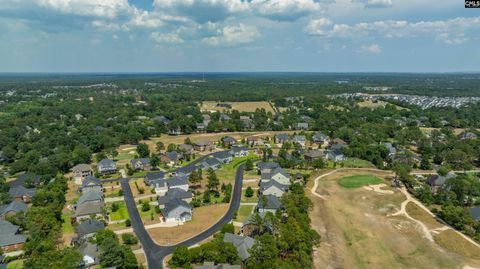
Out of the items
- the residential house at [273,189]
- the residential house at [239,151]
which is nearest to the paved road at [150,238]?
the residential house at [273,189]

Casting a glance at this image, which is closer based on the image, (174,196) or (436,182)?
(174,196)

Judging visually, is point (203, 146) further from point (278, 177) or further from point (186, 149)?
point (278, 177)

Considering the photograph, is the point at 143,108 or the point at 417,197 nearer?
the point at 417,197

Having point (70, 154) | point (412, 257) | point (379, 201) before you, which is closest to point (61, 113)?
point (70, 154)

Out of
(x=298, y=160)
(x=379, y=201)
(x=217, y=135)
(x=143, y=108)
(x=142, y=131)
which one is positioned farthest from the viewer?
(x=143, y=108)

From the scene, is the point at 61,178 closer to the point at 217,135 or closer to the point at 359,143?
the point at 217,135

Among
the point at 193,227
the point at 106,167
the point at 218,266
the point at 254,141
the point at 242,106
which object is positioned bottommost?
the point at 193,227

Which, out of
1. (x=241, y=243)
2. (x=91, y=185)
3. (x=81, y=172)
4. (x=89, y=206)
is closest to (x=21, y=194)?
(x=91, y=185)
